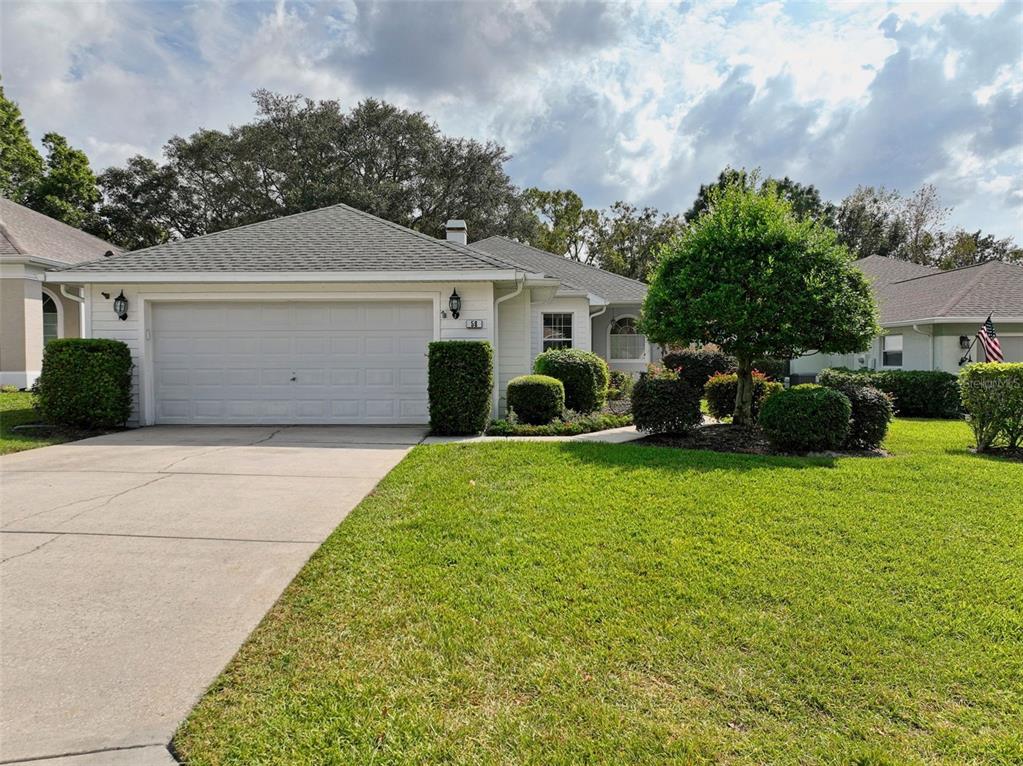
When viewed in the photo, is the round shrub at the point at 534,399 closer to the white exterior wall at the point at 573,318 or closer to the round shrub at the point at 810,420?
the round shrub at the point at 810,420

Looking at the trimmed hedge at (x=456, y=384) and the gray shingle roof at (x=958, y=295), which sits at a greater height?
the gray shingle roof at (x=958, y=295)

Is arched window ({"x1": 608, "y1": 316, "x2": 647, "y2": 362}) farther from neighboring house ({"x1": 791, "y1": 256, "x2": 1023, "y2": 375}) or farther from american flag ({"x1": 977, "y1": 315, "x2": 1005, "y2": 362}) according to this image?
american flag ({"x1": 977, "y1": 315, "x2": 1005, "y2": 362})

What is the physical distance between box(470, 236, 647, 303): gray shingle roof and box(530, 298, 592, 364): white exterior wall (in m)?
1.85

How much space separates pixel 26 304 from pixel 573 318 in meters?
14.7

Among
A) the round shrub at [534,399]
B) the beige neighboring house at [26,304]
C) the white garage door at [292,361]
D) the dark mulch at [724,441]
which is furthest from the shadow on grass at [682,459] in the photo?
the beige neighboring house at [26,304]

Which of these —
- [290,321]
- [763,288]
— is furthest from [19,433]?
[763,288]

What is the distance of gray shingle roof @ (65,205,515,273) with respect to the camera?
30.0 feet

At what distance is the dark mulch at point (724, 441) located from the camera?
7287 millimetres

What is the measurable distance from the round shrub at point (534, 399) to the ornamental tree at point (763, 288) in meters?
2.15

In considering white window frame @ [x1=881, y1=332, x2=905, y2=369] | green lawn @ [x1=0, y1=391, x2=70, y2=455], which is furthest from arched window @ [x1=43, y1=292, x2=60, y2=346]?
white window frame @ [x1=881, y1=332, x2=905, y2=369]

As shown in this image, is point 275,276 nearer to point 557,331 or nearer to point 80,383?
point 80,383

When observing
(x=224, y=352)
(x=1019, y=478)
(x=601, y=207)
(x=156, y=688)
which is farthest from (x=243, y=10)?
(x=601, y=207)

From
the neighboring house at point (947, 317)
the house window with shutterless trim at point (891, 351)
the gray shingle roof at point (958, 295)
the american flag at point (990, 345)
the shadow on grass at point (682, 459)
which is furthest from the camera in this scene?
the house window with shutterless trim at point (891, 351)

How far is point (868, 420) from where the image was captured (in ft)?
23.9
